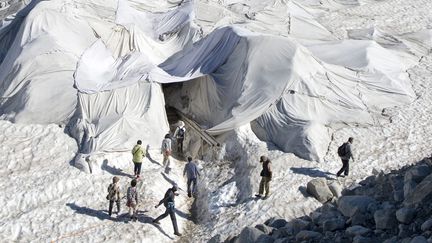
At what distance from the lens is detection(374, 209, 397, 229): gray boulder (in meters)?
14.4

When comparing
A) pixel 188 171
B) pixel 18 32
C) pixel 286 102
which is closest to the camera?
pixel 188 171

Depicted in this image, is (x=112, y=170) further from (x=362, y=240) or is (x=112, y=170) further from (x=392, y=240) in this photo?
(x=392, y=240)

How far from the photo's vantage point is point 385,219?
47.5 feet

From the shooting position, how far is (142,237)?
779 inches

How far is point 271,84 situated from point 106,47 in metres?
6.63

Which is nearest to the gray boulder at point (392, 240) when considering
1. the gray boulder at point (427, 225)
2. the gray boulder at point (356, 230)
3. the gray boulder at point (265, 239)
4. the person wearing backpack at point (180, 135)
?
the gray boulder at point (427, 225)

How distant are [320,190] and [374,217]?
5.80 m

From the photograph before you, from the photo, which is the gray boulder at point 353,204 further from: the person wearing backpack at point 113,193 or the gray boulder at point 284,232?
the person wearing backpack at point 113,193

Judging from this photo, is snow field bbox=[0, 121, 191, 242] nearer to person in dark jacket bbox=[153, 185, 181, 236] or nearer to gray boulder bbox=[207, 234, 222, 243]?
person in dark jacket bbox=[153, 185, 181, 236]

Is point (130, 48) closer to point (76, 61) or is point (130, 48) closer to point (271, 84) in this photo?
point (76, 61)

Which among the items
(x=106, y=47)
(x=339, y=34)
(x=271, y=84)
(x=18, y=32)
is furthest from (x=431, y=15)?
(x=18, y=32)

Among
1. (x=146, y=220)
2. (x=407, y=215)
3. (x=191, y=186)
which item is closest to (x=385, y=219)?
(x=407, y=215)

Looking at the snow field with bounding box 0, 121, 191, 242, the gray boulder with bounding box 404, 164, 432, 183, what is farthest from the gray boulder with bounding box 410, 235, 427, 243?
the snow field with bounding box 0, 121, 191, 242

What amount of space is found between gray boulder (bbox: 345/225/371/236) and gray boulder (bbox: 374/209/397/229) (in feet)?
0.85
